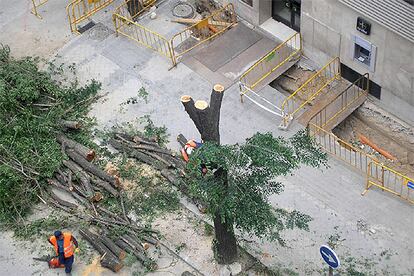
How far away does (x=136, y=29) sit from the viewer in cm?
2730

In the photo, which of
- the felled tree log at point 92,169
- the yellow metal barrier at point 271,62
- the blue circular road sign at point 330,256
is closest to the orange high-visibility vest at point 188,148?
the felled tree log at point 92,169

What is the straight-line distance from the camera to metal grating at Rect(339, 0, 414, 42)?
21312mm

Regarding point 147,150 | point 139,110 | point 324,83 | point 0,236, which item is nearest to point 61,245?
point 0,236

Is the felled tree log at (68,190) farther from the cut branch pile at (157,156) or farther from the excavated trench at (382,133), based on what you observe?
the excavated trench at (382,133)

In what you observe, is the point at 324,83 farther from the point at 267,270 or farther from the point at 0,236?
the point at 0,236

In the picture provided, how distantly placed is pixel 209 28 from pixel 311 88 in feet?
14.1

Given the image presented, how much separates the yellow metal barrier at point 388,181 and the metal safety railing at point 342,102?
212 cm

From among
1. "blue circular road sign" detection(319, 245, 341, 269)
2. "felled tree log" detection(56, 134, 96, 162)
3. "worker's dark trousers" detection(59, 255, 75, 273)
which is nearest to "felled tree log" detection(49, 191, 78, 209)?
"felled tree log" detection(56, 134, 96, 162)

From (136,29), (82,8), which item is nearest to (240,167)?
(136,29)

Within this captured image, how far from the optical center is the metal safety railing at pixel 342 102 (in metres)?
23.8

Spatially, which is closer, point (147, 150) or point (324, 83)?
point (147, 150)

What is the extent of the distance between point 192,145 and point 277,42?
584cm

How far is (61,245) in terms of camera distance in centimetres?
1952

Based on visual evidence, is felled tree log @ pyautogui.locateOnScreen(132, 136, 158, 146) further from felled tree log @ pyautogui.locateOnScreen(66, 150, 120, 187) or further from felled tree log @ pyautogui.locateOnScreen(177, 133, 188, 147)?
felled tree log @ pyautogui.locateOnScreen(66, 150, 120, 187)
